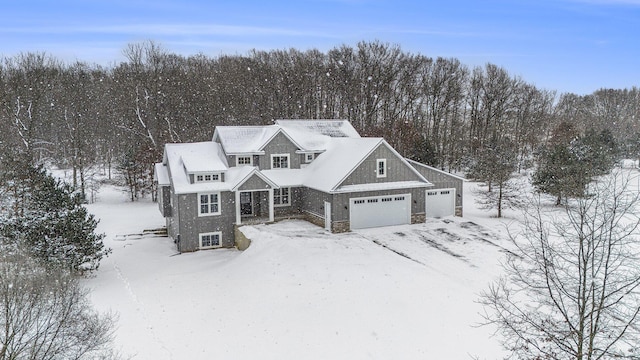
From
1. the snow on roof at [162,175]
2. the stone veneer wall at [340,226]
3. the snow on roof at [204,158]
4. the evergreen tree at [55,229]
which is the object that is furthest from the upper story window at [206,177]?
the stone veneer wall at [340,226]

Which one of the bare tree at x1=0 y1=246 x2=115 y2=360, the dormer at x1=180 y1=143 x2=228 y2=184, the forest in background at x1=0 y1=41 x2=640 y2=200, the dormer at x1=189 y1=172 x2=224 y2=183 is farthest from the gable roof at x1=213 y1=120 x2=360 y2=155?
the bare tree at x1=0 y1=246 x2=115 y2=360

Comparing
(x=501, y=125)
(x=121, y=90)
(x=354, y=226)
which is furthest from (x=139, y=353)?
(x=501, y=125)

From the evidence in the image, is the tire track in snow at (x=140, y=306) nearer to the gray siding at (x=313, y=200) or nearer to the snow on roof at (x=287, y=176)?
the snow on roof at (x=287, y=176)

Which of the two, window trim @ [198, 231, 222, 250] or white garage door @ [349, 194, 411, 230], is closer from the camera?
window trim @ [198, 231, 222, 250]

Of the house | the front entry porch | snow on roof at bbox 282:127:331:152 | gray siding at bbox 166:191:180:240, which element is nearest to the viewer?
gray siding at bbox 166:191:180:240

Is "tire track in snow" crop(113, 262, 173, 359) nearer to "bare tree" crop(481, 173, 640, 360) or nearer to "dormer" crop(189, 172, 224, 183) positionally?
"dormer" crop(189, 172, 224, 183)

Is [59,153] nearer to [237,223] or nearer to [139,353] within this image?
[237,223]

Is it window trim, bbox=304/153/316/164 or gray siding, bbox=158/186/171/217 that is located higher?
window trim, bbox=304/153/316/164
